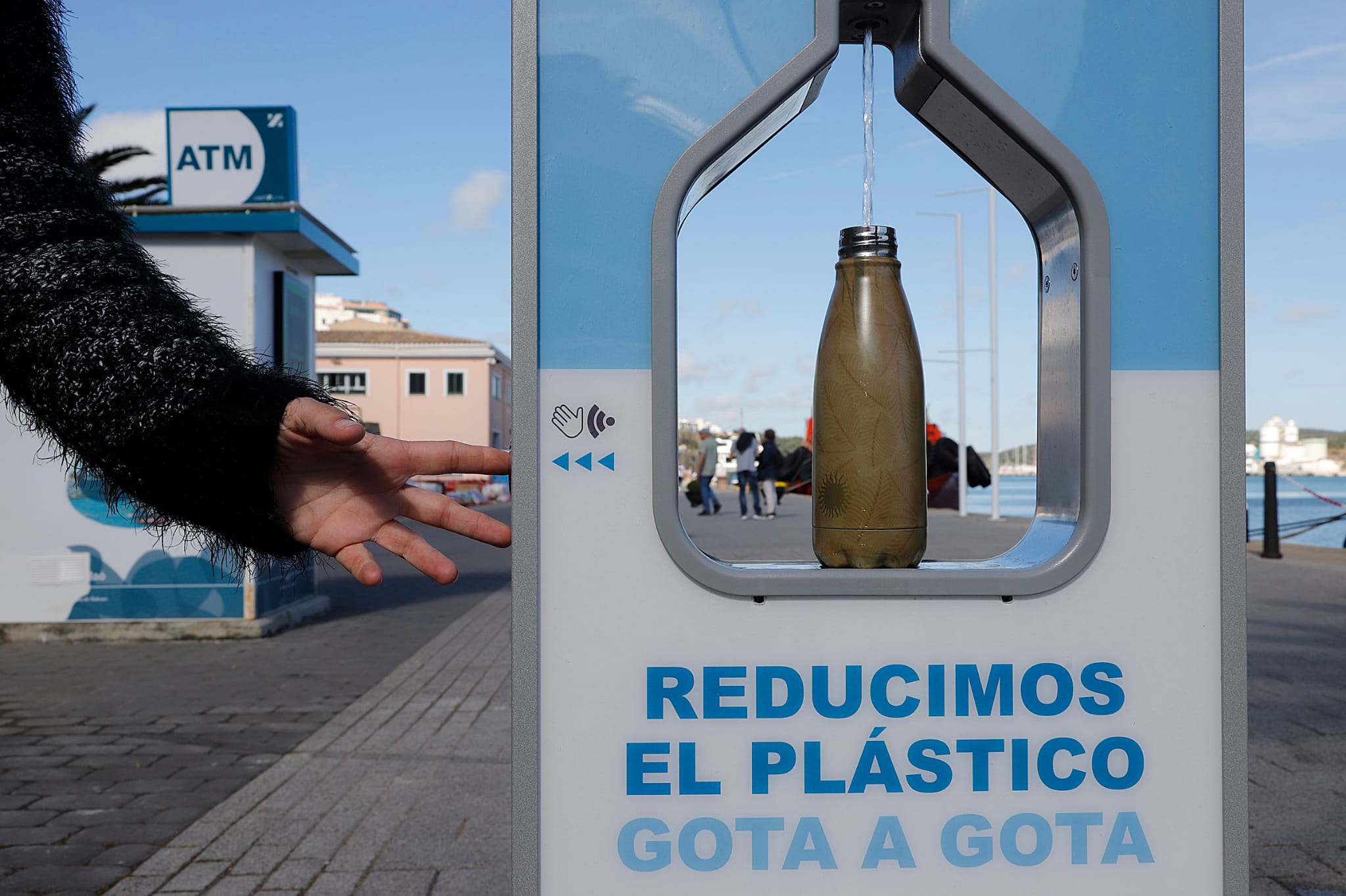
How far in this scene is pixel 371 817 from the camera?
4285 millimetres

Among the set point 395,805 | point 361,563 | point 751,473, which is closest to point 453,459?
point 361,563

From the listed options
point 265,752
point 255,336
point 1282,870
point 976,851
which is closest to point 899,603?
point 976,851

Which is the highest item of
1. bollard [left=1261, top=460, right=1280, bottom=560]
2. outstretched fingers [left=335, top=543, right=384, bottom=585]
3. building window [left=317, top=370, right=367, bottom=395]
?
building window [left=317, top=370, right=367, bottom=395]

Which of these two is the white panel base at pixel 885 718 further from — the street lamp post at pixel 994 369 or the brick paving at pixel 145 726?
the street lamp post at pixel 994 369

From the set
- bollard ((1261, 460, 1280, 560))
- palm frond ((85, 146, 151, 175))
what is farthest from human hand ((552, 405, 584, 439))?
palm frond ((85, 146, 151, 175))

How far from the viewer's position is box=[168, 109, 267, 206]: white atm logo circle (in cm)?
917

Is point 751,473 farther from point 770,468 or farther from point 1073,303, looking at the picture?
point 1073,303

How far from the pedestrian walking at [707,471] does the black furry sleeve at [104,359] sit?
16731mm

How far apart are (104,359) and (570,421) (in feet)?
2.33

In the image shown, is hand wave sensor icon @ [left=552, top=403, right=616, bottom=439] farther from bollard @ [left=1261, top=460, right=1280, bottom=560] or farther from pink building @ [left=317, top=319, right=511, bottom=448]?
pink building @ [left=317, top=319, right=511, bottom=448]

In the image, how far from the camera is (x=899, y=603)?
158cm

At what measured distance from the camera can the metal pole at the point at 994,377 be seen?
21.0 m

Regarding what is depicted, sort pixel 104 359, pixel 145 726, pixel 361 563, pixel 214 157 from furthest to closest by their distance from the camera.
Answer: pixel 214 157 < pixel 145 726 < pixel 361 563 < pixel 104 359

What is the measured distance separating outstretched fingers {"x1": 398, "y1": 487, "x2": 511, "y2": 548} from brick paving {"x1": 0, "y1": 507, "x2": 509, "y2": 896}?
5.87 feet
